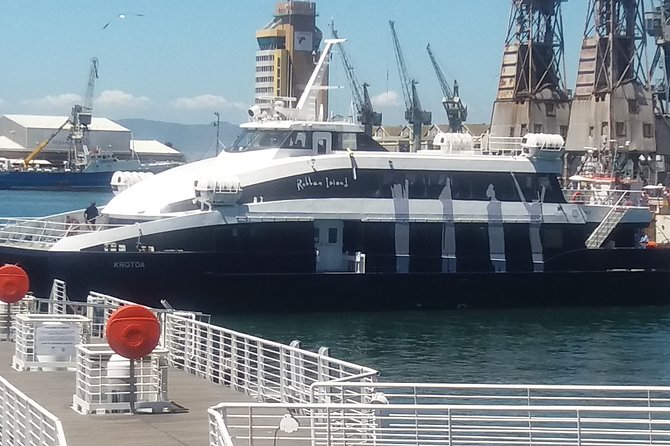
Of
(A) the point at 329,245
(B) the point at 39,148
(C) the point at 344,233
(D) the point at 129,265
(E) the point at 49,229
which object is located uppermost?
(B) the point at 39,148

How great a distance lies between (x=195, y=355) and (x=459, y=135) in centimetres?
2062

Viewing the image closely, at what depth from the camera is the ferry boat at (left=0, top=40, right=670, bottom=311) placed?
33094 millimetres

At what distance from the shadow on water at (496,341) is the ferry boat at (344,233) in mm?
738

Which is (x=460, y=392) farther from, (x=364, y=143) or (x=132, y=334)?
(x=364, y=143)

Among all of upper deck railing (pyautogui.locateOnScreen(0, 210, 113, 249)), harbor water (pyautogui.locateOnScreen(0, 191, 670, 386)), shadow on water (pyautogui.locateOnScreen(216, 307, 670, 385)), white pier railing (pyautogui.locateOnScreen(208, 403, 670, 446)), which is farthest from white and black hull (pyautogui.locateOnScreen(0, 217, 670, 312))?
white pier railing (pyautogui.locateOnScreen(208, 403, 670, 446))

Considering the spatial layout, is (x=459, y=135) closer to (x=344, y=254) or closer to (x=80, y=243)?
(x=344, y=254)

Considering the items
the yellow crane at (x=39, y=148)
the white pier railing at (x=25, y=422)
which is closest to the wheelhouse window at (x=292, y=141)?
the white pier railing at (x=25, y=422)

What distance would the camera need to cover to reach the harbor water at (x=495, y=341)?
1085 inches

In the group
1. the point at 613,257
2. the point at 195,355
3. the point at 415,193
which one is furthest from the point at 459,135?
the point at 195,355

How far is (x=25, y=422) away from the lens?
1368 centimetres

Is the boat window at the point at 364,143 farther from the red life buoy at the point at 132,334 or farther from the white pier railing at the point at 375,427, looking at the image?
the white pier railing at the point at 375,427

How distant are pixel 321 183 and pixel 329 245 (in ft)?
6.18

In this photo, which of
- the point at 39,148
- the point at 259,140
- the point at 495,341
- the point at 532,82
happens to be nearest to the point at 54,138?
the point at 39,148

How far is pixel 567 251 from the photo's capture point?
38.1m
